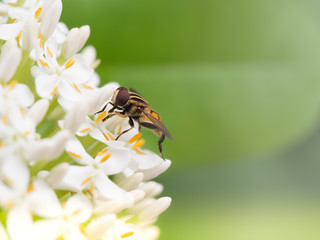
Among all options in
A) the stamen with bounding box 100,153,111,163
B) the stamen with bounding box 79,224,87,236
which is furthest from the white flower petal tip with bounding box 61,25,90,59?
the stamen with bounding box 79,224,87,236

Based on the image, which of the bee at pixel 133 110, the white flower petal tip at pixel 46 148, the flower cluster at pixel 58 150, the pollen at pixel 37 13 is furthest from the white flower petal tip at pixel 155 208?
the pollen at pixel 37 13

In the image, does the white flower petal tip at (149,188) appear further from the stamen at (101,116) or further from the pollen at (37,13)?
the pollen at (37,13)

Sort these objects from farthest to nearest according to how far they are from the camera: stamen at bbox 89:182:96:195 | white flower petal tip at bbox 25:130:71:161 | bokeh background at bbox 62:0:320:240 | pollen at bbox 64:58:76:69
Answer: bokeh background at bbox 62:0:320:240, pollen at bbox 64:58:76:69, stamen at bbox 89:182:96:195, white flower petal tip at bbox 25:130:71:161

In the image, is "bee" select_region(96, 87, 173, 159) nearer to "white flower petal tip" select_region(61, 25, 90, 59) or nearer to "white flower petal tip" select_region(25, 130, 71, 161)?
"white flower petal tip" select_region(61, 25, 90, 59)

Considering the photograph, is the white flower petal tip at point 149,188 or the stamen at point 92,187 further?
the white flower petal tip at point 149,188

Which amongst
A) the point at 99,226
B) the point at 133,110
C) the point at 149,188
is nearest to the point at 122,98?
the point at 133,110

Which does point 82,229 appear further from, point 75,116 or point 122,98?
point 122,98
